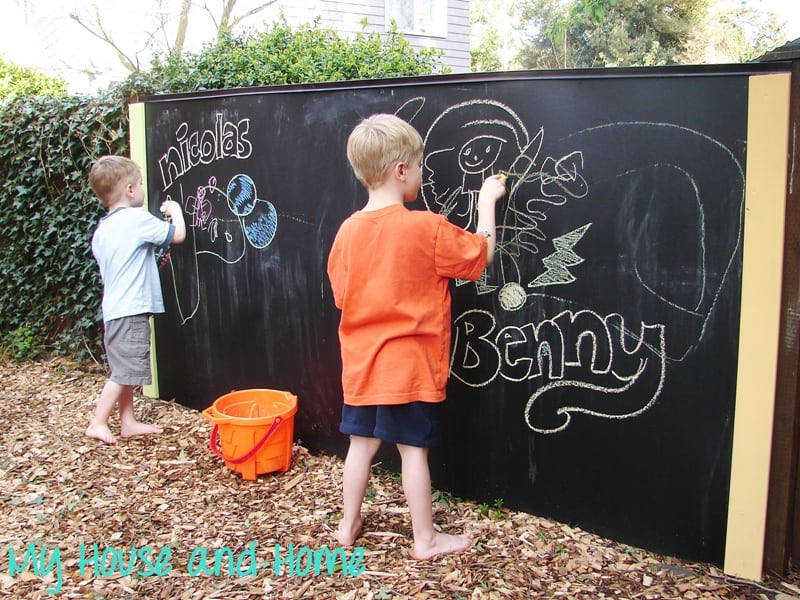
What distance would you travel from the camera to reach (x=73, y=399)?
183 inches

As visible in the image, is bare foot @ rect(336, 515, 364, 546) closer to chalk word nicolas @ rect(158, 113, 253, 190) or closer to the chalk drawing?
the chalk drawing

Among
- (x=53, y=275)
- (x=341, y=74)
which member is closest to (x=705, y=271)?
(x=341, y=74)

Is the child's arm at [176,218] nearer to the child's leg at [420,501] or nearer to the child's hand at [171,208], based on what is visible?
the child's hand at [171,208]

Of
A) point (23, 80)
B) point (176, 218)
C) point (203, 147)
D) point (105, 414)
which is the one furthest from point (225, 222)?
point (23, 80)

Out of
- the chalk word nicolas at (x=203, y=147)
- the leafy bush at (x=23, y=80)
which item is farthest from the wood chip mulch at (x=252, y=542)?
the leafy bush at (x=23, y=80)

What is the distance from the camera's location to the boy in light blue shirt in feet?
12.5

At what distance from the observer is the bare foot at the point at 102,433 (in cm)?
379

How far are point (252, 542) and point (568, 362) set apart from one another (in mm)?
1454

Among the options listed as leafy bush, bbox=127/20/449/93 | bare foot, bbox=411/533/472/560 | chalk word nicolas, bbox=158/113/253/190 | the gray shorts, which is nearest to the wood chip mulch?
bare foot, bbox=411/533/472/560

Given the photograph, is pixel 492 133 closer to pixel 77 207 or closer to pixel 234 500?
pixel 234 500

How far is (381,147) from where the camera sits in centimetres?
248

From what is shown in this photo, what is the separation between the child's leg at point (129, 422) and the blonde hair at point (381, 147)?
2.19m

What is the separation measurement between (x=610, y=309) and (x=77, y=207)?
13.7 ft

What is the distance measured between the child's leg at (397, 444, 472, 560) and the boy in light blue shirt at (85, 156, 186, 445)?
1.95 m
